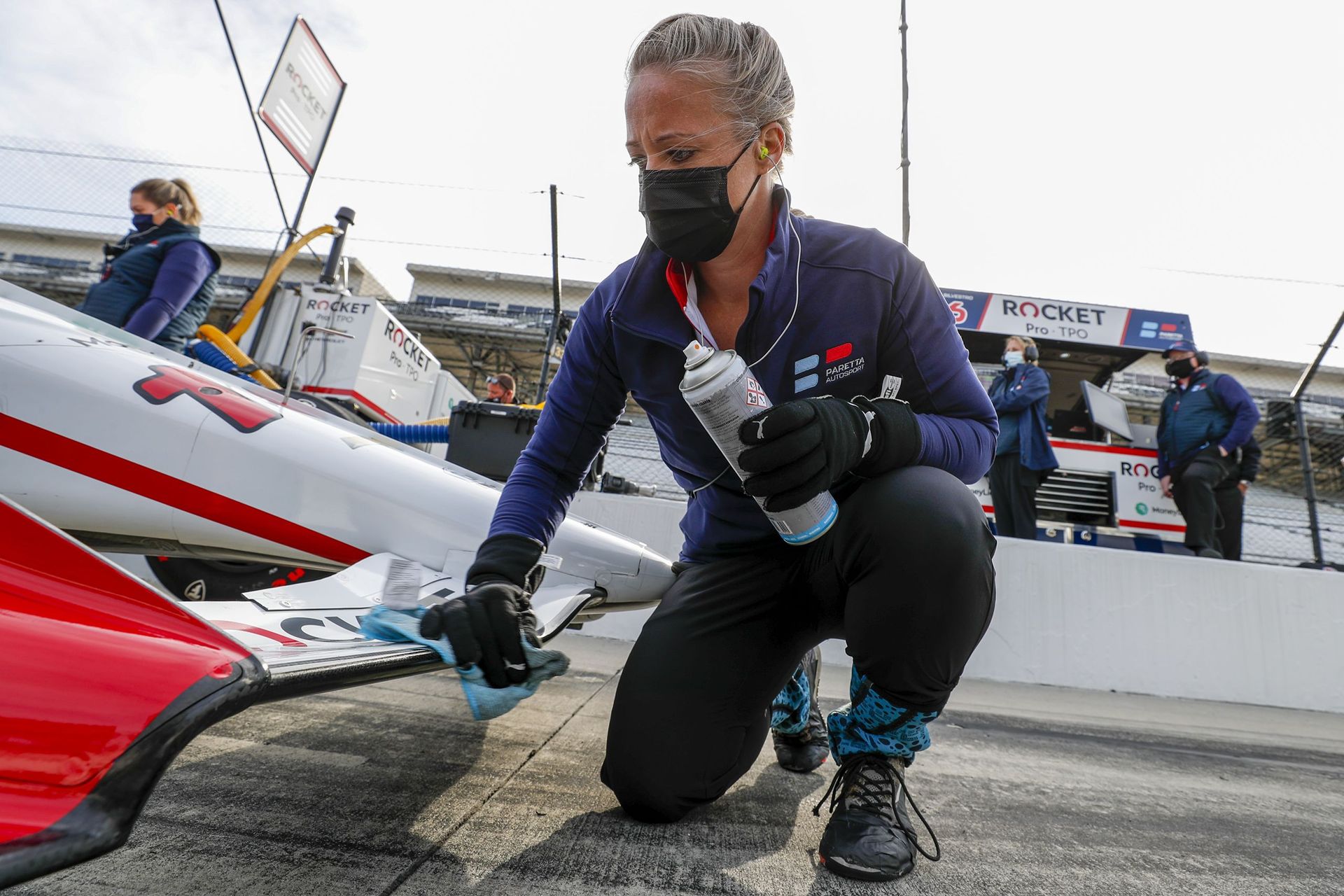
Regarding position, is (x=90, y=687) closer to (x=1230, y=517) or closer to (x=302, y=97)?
(x=1230, y=517)

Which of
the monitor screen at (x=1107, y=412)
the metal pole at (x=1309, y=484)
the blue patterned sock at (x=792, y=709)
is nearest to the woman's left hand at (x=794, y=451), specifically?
the blue patterned sock at (x=792, y=709)

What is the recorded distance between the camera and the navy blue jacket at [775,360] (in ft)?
4.36

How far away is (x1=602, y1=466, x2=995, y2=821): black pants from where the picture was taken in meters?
1.17

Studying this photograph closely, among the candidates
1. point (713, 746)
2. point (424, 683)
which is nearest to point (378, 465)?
point (424, 683)

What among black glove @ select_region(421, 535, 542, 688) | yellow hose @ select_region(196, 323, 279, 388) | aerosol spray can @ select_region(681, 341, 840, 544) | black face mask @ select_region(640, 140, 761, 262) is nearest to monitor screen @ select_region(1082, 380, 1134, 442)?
black face mask @ select_region(640, 140, 761, 262)

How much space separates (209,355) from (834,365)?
146 inches

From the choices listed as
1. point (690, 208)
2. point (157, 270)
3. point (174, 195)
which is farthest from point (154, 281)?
point (690, 208)

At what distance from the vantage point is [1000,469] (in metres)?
4.84

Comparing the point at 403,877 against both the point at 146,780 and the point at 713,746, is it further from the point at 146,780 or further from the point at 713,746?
the point at 713,746

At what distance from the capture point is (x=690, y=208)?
4.32 ft

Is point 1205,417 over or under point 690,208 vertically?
under

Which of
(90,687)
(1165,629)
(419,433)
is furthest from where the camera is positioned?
(419,433)

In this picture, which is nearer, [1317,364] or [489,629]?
[489,629]

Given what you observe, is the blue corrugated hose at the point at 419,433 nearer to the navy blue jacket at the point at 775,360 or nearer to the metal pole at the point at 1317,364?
the navy blue jacket at the point at 775,360
